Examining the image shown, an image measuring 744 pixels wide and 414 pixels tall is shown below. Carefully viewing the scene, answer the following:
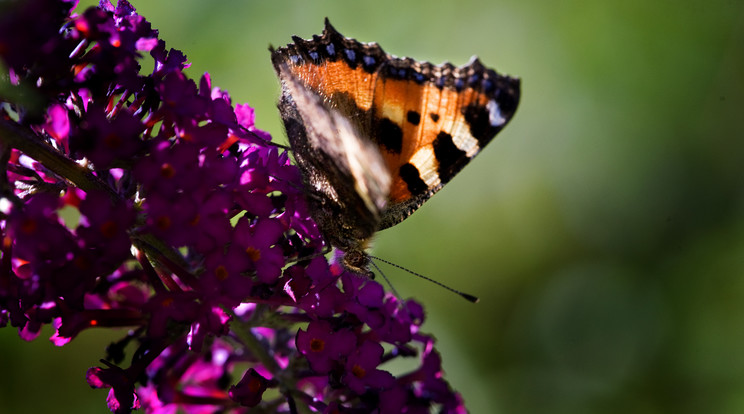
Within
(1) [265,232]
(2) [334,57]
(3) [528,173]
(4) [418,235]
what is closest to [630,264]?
(3) [528,173]

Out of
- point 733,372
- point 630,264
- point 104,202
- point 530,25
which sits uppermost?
point 530,25

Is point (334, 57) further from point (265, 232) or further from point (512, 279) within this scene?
point (512, 279)

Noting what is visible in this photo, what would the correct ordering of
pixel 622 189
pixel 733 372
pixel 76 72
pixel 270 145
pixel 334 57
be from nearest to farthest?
pixel 76 72 → pixel 270 145 → pixel 334 57 → pixel 733 372 → pixel 622 189

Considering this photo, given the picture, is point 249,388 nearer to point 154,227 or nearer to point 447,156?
point 154,227

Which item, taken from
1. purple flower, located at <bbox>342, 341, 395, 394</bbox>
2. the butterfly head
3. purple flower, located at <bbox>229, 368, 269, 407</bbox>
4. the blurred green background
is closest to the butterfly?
the butterfly head

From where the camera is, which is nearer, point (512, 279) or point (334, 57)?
point (334, 57)

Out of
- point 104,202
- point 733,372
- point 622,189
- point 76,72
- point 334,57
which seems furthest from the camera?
point 622,189

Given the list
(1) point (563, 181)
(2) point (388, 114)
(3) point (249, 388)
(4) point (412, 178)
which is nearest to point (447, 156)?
(4) point (412, 178)
